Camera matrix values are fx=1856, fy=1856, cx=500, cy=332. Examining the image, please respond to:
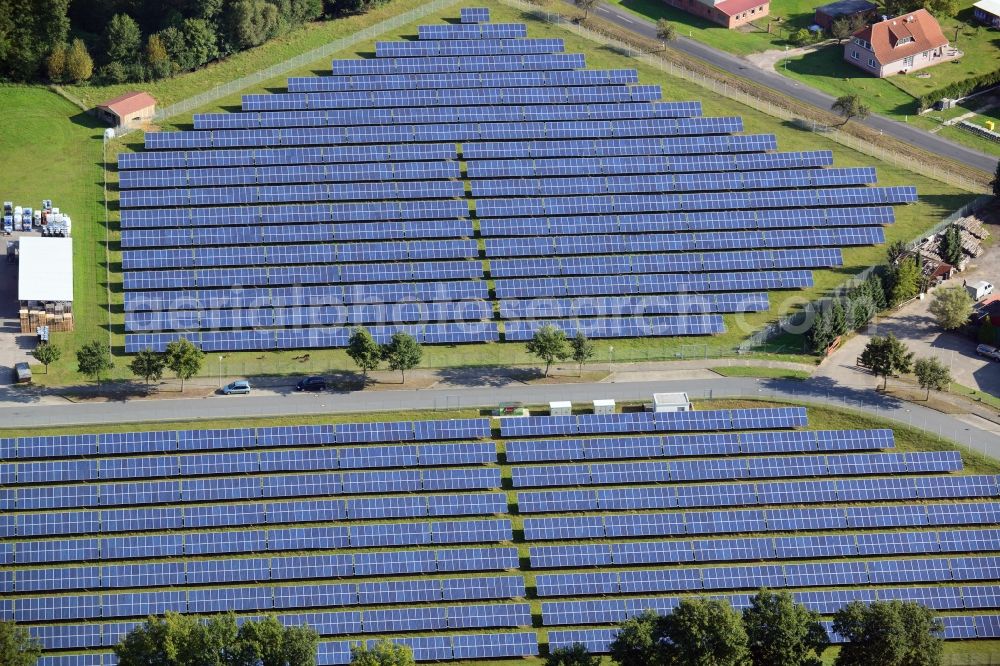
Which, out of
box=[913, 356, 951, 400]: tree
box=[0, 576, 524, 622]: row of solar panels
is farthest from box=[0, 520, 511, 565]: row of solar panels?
box=[913, 356, 951, 400]: tree

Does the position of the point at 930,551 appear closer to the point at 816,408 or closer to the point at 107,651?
the point at 816,408

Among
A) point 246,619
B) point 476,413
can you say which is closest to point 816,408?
point 476,413

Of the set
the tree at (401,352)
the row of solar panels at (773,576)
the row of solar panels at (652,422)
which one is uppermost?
the tree at (401,352)

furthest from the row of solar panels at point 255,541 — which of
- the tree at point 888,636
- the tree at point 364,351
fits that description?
the tree at point 888,636

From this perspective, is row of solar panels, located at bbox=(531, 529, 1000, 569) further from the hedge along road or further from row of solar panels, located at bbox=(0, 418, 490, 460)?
row of solar panels, located at bbox=(0, 418, 490, 460)

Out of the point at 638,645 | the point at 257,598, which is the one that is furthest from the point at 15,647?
the point at 638,645

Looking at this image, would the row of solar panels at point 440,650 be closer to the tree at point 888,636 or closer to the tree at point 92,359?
the tree at point 888,636
